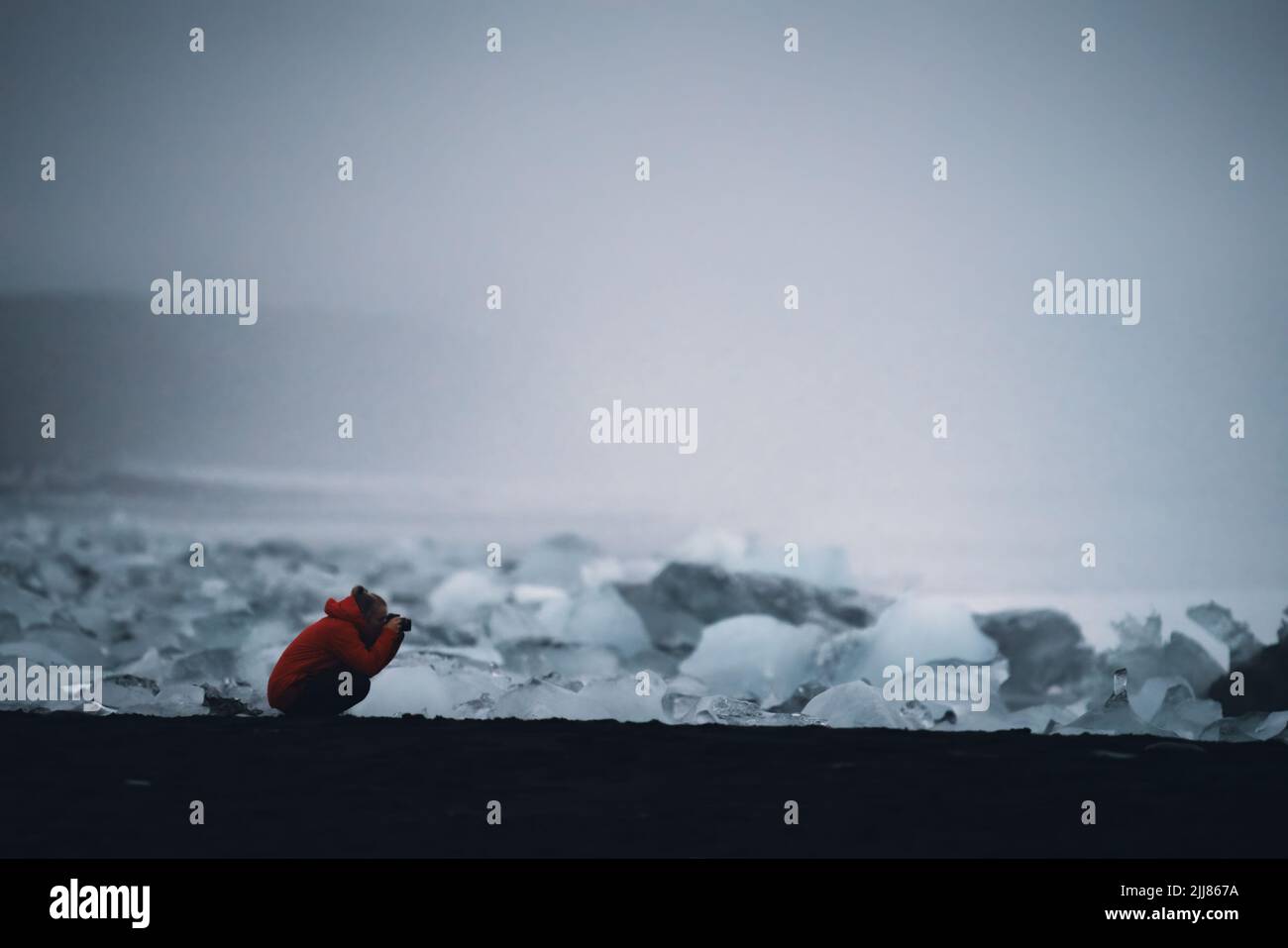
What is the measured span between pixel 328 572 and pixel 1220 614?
1037 centimetres

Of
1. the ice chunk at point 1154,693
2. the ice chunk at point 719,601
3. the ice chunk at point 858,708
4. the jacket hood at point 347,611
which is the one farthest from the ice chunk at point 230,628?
the ice chunk at point 1154,693

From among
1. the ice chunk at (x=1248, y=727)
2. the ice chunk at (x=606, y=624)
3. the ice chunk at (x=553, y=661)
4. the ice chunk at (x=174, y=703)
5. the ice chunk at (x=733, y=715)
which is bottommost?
the ice chunk at (x=1248, y=727)

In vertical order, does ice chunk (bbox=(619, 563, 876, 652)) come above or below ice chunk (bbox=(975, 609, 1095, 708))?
above

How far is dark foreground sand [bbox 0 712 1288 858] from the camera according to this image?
826 centimetres

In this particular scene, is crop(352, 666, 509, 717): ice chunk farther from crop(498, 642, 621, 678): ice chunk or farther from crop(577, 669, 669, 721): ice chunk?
crop(577, 669, 669, 721): ice chunk

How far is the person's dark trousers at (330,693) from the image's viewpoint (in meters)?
14.2

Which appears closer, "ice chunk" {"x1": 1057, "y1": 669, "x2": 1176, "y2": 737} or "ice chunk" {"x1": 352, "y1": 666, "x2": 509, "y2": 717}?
"ice chunk" {"x1": 1057, "y1": 669, "x2": 1176, "y2": 737}

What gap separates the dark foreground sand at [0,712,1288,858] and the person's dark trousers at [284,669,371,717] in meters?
0.35

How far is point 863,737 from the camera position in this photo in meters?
13.3

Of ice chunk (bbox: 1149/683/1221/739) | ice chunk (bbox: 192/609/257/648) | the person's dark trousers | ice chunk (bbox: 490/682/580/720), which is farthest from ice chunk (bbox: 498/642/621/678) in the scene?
ice chunk (bbox: 1149/683/1221/739)

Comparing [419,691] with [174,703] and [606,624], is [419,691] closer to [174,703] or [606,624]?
[606,624]

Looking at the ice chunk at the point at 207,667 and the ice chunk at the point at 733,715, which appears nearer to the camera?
the ice chunk at the point at 733,715

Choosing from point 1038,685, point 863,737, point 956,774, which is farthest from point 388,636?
point 1038,685

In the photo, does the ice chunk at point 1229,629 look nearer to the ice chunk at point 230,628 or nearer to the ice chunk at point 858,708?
the ice chunk at point 858,708
